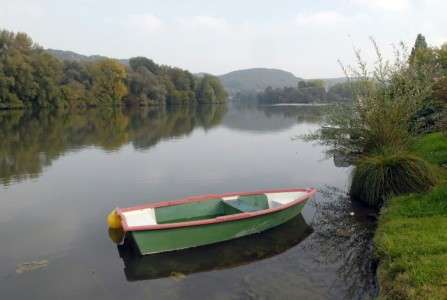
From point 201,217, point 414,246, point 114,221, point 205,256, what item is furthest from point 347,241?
point 114,221

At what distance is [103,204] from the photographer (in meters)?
13.2

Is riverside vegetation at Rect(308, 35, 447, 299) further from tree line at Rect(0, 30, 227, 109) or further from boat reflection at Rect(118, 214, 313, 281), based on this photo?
tree line at Rect(0, 30, 227, 109)

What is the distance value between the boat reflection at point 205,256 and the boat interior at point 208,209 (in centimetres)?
73

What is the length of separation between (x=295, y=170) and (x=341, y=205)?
6.13m

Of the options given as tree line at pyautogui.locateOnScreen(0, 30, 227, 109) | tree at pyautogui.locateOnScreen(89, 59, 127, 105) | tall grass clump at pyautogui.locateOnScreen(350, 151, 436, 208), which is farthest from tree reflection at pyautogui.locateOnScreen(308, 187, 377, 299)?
tree at pyautogui.locateOnScreen(89, 59, 127, 105)

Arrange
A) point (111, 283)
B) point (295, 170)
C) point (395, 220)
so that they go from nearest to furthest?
point (111, 283), point (395, 220), point (295, 170)

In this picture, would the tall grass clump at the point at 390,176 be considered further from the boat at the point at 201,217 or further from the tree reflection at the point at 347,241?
the boat at the point at 201,217

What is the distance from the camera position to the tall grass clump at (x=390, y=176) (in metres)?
10.9

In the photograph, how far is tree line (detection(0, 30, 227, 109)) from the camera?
62469 millimetres

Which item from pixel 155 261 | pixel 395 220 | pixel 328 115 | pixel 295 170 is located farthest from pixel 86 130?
pixel 395 220

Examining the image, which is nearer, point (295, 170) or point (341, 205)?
point (341, 205)

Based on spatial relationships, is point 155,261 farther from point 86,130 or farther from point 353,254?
point 86,130

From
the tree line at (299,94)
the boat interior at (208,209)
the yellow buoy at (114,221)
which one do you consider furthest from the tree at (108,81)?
the yellow buoy at (114,221)

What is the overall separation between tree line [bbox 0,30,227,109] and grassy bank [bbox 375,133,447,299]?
63.0 meters
